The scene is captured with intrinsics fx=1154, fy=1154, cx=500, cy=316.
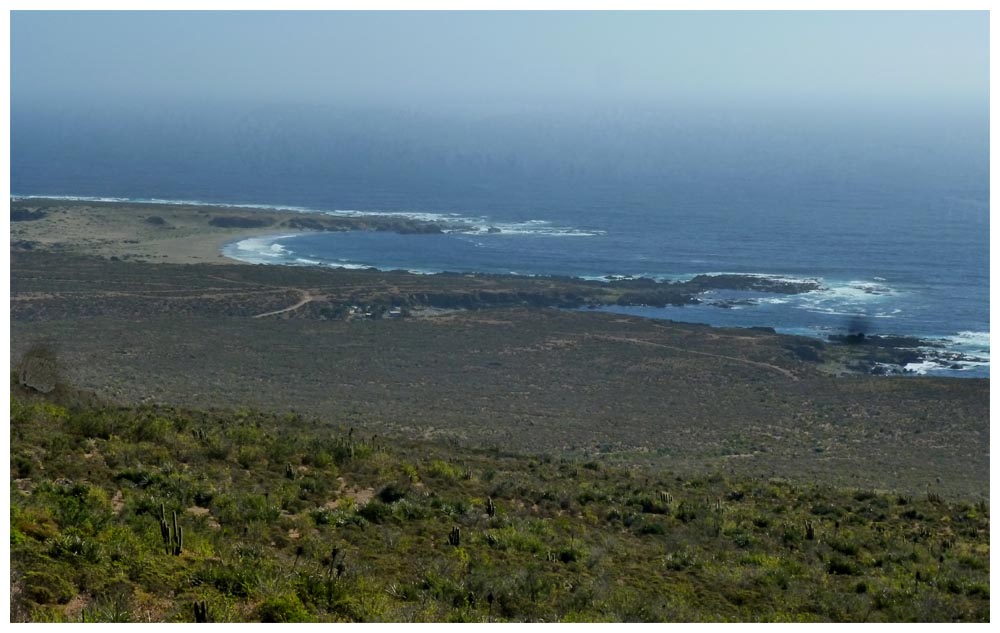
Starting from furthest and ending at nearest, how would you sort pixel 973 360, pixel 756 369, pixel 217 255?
pixel 217 255 → pixel 973 360 → pixel 756 369

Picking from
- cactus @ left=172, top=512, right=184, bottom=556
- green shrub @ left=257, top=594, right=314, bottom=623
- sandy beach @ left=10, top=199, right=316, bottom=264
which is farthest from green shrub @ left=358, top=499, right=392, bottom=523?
sandy beach @ left=10, top=199, right=316, bottom=264

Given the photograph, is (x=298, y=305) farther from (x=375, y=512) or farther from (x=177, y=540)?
(x=177, y=540)

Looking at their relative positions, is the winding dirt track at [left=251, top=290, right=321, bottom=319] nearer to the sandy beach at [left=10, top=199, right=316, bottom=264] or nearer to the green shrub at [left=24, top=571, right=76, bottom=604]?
the sandy beach at [left=10, top=199, right=316, bottom=264]

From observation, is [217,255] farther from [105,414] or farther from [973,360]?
[105,414]

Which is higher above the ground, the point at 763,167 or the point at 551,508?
the point at 763,167

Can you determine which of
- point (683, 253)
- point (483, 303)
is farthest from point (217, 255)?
point (683, 253)

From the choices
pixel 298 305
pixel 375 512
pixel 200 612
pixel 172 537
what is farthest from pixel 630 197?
pixel 200 612
